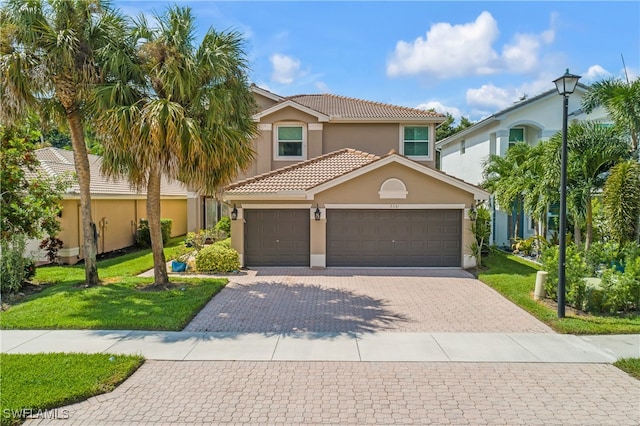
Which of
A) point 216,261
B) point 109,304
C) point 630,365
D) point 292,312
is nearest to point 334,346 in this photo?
point 292,312

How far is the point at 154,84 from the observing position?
37.3 feet

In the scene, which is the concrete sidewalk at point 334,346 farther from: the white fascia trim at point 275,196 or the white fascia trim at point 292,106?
the white fascia trim at point 292,106

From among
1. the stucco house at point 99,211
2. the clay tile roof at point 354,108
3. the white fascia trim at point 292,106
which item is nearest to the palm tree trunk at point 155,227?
the stucco house at point 99,211

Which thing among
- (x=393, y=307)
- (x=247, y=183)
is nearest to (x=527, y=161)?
(x=393, y=307)

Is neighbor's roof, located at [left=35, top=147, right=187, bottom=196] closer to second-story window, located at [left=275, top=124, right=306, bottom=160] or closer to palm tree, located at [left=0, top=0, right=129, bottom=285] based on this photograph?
second-story window, located at [left=275, top=124, right=306, bottom=160]

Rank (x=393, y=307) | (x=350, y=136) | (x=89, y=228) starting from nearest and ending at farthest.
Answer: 1. (x=393, y=307)
2. (x=89, y=228)
3. (x=350, y=136)

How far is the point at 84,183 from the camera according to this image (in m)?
12.0

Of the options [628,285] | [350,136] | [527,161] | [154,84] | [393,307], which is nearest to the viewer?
[628,285]

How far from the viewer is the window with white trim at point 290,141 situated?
19.7 meters

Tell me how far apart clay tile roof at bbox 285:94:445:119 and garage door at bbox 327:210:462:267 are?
6.25 meters

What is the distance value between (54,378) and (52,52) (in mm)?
8321

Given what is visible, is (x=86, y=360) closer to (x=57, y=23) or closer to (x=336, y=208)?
(x=57, y=23)

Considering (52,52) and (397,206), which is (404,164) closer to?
(397,206)

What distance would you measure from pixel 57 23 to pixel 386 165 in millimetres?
10916
